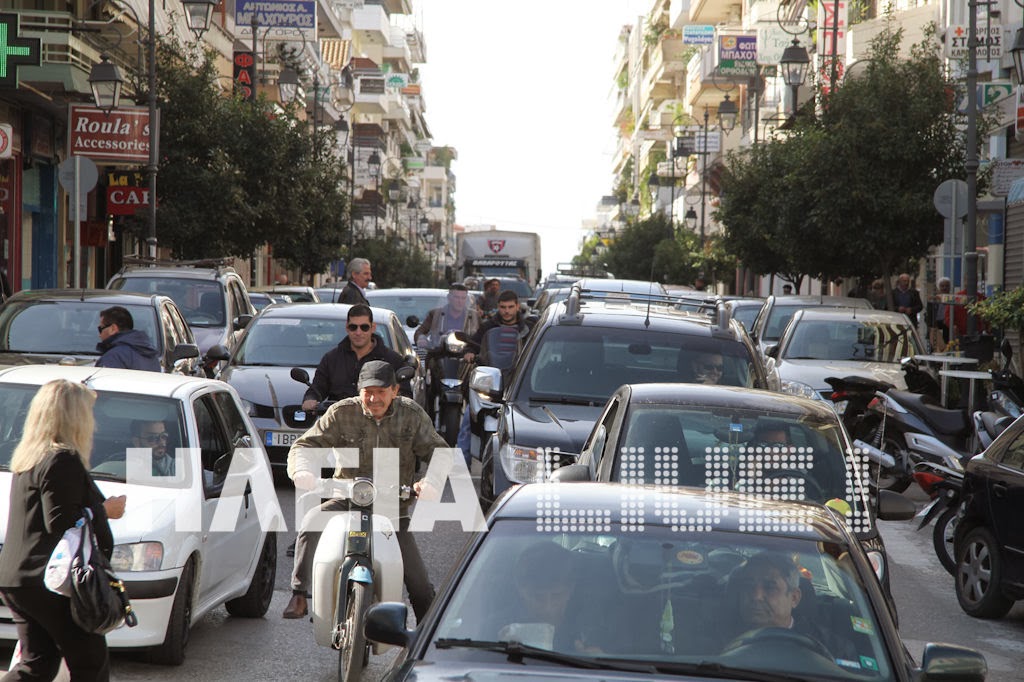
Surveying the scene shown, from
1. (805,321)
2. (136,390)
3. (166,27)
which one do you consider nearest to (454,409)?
(805,321)

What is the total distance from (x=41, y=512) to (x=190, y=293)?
15.1m

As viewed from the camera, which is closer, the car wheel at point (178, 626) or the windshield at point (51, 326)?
the car wheel at point (178, 626)

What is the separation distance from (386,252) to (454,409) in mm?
59408

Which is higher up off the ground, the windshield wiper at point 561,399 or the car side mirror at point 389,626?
the windshield wiper at point 561,399

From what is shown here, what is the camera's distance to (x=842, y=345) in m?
18.4

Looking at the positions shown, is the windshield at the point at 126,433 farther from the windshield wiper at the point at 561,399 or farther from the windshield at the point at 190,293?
the windshield at the point at 190,293

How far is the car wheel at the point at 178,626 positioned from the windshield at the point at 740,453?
2067mm

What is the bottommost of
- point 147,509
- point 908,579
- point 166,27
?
point 908,579

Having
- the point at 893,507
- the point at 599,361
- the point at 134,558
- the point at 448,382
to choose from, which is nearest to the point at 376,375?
the point at 134,558

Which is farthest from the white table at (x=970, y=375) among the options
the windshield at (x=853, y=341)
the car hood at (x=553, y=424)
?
the car hood at (x=553, y=424)

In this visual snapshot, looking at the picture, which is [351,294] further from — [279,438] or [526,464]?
[526,464]

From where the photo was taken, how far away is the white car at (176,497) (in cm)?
738

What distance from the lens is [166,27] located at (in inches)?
1517

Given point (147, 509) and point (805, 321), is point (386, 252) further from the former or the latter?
point (147, 509)
